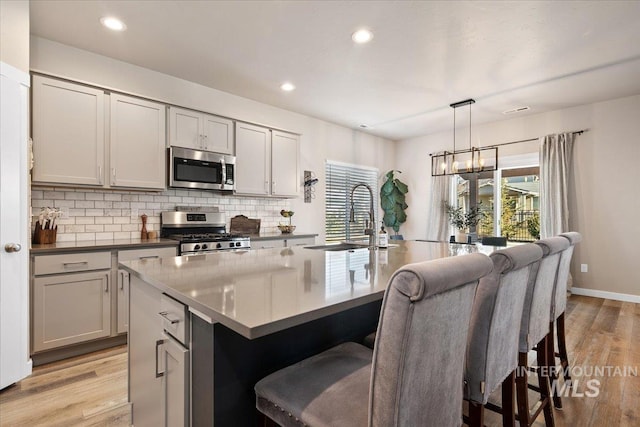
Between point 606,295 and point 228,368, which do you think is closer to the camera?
point 228,368

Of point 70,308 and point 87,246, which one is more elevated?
point 87,246

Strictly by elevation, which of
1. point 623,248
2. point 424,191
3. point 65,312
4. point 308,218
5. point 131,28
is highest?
point 131,28

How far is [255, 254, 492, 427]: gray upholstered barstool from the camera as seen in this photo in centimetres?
75

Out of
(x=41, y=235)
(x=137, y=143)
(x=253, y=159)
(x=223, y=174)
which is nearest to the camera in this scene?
(x=41, y=235)

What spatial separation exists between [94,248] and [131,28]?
1.89 m

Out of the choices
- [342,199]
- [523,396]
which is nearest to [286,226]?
[342,199]

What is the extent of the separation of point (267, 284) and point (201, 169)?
9.08 ft

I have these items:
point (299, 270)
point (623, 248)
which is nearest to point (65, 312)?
point (299, 270)

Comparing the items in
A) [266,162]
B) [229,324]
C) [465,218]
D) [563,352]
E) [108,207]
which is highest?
[266,162]

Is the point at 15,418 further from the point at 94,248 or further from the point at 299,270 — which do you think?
the point at 299,270

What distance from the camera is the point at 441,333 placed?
0.86 meters

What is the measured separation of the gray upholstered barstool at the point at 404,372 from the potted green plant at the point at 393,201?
5.26 m

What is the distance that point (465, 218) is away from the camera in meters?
5.61

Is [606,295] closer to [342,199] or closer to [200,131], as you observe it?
[342,199]
